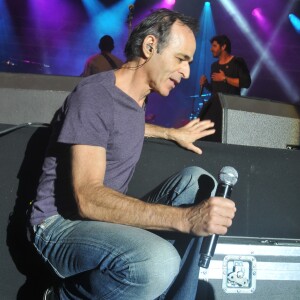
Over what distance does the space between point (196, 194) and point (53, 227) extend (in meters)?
0.54

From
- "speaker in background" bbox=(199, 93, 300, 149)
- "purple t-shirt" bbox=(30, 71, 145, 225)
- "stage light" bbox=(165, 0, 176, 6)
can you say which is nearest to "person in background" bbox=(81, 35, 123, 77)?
"speaker in background" bbox=(199, 93, 300, 149)

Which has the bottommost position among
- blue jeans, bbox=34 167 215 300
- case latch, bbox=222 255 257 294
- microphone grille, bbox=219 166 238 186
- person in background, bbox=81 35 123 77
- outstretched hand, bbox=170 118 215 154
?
case latch, bbox=222 255 257 294

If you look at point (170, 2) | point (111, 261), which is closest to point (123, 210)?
point (111, 261)

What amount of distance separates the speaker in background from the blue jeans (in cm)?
93

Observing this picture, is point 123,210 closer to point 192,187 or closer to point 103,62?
point 192,187

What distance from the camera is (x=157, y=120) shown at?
9125mm

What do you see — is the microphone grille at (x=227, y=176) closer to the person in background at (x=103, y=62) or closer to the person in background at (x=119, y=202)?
the person in background at (x=119, y=202)

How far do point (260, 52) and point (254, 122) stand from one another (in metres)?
7.12

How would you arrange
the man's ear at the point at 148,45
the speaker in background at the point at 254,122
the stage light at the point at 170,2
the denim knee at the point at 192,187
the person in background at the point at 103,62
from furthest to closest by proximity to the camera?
the stage light at the point at 170,2, the person in background at the point at 103,62, the speaker in background at the point at 254,122, the man's ear at the point at 148,45, the denim knee at the point at 192,187

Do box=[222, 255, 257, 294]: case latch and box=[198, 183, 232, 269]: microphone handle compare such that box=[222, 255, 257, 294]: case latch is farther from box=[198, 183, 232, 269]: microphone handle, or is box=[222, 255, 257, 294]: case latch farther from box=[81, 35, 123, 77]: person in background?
box=[81, 35, 123, 77]: person in background

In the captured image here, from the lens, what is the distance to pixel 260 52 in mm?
8859

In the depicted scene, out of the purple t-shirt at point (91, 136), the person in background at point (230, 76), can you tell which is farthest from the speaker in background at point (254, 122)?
the person in background at point (230, 76)

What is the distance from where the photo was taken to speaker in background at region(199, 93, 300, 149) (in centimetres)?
221

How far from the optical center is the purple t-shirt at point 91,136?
1.31m
